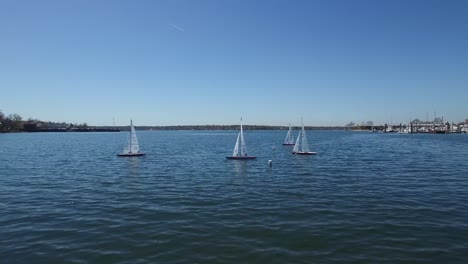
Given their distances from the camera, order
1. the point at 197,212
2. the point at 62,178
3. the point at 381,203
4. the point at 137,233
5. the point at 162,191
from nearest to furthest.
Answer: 1. the point at 137,233
2. the point at 197,212
3. the point at 381,203
4. the point at 162,191
5. the point at 62,178

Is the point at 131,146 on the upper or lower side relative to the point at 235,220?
upper

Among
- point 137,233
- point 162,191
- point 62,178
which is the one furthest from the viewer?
point 62,178

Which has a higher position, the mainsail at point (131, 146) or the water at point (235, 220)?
the mainsail at point (131, 146)

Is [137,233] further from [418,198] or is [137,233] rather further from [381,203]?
[418,198]

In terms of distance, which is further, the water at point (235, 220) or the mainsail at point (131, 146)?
the mainsail at point (131, 146)

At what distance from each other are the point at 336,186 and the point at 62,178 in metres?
32.0

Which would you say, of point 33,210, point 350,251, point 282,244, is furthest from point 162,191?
point 350,251

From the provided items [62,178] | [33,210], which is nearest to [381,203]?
[33,210]

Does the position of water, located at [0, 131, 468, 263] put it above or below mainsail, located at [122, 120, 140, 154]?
below

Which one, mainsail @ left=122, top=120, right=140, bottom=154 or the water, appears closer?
the water

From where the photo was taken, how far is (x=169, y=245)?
741 inches

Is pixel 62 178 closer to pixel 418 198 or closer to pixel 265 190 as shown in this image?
pixel 265 190

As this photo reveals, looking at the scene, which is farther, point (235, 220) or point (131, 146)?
point (131, 146)

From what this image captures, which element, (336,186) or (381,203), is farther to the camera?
(336,186)
